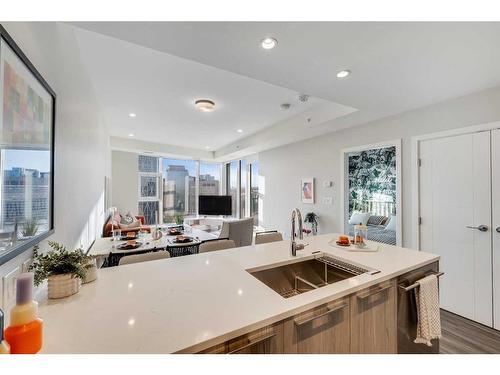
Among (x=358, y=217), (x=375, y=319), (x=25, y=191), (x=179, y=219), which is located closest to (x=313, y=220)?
(x=358, y=217)

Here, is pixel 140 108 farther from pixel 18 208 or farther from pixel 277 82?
pixel 18 208

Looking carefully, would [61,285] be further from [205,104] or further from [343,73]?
[205,104]

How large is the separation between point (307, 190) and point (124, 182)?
5.08 m

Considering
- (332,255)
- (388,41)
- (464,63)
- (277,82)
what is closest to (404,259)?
(332,255)

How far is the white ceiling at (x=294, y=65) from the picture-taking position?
A: 138cm

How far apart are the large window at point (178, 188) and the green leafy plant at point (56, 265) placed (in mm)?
5857

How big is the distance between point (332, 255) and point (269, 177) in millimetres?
3881

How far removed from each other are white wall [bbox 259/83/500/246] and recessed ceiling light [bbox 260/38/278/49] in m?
2.24

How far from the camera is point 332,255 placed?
1.67 m

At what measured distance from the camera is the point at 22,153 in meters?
0.93

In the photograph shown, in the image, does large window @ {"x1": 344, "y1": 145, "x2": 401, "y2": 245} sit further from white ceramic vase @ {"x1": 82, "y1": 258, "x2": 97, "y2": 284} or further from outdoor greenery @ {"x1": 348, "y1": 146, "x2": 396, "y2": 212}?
white ceramic vase @ {"x1": 82, "y1": 258, "x2": 97, "y2": 284}

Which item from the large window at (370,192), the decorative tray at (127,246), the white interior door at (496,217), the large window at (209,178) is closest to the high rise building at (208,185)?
the large window at (209,178)

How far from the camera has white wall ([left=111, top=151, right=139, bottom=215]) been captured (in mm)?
6043

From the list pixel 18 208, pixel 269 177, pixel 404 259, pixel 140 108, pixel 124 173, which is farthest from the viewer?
pixel 124 173
